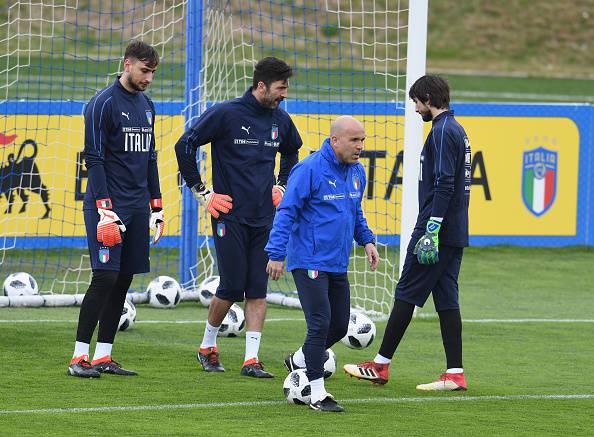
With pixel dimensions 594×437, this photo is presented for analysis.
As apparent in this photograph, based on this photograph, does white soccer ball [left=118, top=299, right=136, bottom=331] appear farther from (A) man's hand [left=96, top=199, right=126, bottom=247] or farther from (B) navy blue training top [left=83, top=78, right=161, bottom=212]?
(A) man's hand [left=96, top=199, right=126, bottom=247]

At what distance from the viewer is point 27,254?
49.7ft

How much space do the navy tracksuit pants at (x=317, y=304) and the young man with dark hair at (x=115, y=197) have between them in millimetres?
1389

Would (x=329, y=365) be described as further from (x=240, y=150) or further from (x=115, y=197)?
(x=115, y=197)

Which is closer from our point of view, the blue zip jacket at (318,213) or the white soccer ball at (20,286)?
the blue zip jacket at (318,213)

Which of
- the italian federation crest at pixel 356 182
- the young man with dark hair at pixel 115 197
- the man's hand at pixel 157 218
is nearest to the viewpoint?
the italian federation crest at pixel 356 182

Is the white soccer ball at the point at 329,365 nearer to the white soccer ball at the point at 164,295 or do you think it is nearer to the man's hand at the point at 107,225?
the man's hand at the point at 107,225

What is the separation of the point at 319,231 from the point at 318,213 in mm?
110

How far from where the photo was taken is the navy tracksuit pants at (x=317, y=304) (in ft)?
26.0

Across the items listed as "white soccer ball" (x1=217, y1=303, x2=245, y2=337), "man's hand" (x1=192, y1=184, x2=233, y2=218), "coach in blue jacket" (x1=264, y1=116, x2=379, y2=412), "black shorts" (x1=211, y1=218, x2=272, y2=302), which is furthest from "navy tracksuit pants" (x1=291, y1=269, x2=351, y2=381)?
"white soccer ball" (x1=217, y1=303, x2=245, y2=337)

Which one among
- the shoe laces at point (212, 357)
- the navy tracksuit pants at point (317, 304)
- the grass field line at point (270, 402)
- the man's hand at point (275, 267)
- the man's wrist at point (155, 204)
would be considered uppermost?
the man's wrist at point (155, 204)

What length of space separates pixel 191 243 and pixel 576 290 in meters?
4.27

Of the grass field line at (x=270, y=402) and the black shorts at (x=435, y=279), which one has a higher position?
the black shorts at (x=435, y=279)

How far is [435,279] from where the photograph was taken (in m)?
8.84

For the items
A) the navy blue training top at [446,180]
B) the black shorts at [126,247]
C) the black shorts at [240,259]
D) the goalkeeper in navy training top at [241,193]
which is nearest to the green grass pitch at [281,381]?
the goalkeeper in navy training top at [241,193]
